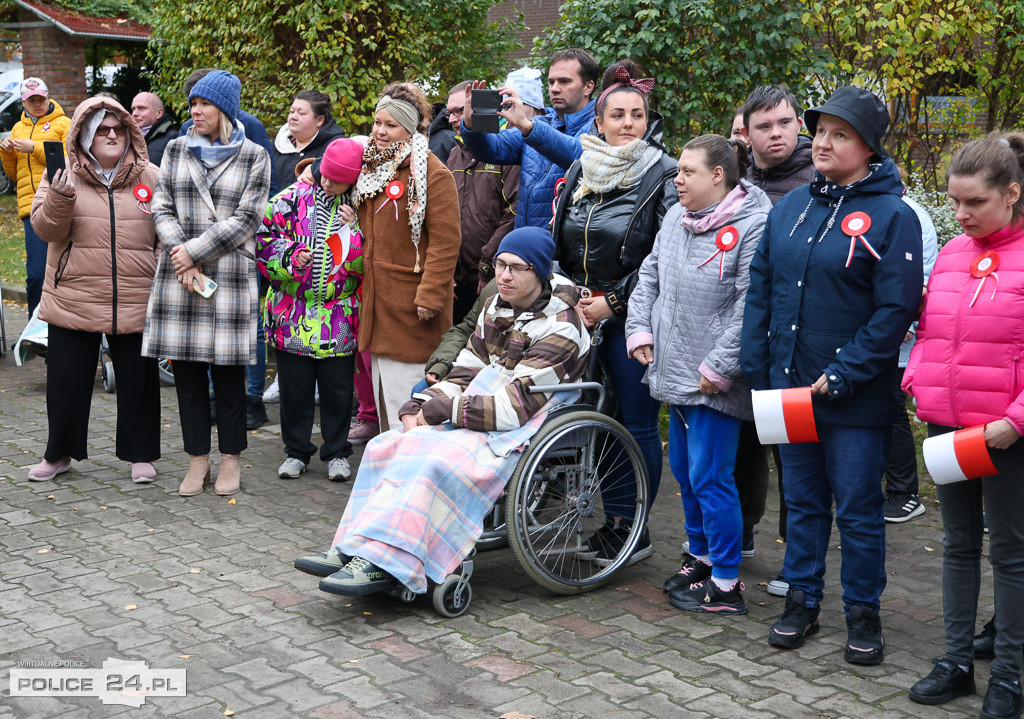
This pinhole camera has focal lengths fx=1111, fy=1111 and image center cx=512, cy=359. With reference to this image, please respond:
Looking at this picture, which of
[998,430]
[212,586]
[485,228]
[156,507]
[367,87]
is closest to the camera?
[998,430]

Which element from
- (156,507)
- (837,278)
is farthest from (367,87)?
(837,278)

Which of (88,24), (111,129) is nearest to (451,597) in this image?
(111,129)

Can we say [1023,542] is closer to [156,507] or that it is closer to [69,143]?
[156,507]

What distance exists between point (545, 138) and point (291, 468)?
2.49 metres

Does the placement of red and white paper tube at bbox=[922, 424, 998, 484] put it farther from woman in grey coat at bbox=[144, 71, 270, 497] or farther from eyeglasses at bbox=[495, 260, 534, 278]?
woman in grey coat at bbox=[144, 71, 270, 497]

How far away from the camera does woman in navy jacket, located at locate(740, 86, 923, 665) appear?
384cm

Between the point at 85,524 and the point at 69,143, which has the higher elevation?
the point at 69,143

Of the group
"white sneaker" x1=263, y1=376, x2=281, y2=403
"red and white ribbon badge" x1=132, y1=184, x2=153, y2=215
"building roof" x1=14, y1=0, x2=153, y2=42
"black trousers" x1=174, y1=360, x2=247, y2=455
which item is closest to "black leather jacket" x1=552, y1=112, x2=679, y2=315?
"black trousers" x1=174, y1=360, x2=247, y2=455

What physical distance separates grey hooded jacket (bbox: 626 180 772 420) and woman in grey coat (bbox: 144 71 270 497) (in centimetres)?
232

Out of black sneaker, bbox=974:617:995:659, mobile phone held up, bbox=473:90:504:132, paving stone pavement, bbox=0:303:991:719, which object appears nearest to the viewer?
paving stone pavement, bbox=0:303:991:719

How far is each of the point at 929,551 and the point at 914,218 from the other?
213cm

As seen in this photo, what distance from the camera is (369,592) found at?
4.31 m

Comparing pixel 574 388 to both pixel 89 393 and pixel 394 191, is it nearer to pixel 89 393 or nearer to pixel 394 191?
pixel 394 191

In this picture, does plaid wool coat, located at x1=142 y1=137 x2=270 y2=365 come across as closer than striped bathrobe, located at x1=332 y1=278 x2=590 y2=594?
No
